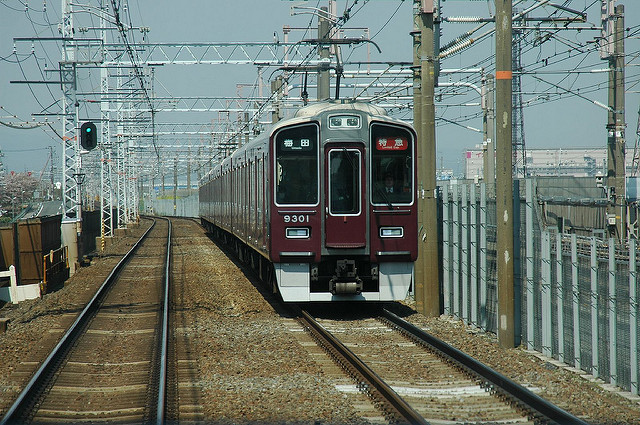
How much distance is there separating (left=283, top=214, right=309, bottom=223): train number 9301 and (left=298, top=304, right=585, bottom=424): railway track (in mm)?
1719

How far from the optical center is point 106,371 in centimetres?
830

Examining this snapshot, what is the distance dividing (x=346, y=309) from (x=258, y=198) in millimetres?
2377

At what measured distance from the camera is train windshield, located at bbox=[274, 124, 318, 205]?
11.4 meters

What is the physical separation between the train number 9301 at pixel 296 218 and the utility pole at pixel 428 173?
172 centimetres

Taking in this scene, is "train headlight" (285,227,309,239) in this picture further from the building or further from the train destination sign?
the building

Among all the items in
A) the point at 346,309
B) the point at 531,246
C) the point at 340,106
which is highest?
the point at 340,106

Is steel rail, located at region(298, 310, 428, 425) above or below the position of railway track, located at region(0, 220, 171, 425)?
above

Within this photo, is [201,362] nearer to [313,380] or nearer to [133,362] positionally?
[133,362]

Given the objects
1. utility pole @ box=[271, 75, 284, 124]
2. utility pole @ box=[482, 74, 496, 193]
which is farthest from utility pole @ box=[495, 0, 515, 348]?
utility pole @ box=[271, 75, 284, 124]

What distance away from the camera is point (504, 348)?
9.03 m

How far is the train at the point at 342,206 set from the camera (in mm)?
11383

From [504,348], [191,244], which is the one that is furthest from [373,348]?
[191,244]

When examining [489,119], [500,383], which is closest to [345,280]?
[500,383]

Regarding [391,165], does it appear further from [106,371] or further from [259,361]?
[106,371]
